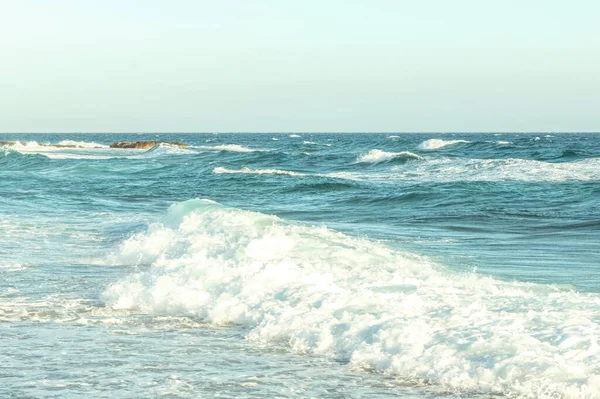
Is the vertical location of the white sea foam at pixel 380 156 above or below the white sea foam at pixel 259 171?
above

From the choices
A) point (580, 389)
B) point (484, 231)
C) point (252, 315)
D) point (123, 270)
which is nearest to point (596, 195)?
point (484, 231)

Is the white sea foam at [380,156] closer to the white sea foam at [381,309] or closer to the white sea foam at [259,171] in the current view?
the white sea foam at [259,171]

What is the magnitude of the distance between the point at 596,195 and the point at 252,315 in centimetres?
1639

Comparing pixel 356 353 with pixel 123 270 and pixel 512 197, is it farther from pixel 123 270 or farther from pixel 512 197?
pixel 512 197

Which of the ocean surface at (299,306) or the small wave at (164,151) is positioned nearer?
the ocean surface at (299,306)

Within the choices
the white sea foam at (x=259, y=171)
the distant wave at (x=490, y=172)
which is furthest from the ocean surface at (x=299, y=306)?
the white sea foam at (x=259, y=171)

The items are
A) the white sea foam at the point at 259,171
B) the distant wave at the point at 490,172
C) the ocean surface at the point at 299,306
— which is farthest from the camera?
the white sea foam at the point at 259,171

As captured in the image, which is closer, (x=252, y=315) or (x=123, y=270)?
(x=252, y=315)

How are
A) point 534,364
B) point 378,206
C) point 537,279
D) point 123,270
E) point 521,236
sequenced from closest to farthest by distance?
point 534,364 → point 537,279 → point 123,270 → point 521,236 → point 378,206

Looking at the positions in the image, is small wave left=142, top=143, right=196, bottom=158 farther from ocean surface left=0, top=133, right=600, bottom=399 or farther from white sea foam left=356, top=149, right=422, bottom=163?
ocean surface left=0, top=133, right=600, bottom=399

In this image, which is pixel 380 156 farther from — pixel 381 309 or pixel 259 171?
pixel 381 309

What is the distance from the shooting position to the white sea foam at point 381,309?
575 cm

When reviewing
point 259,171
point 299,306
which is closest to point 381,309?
point 299,306

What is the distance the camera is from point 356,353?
6.34 m
